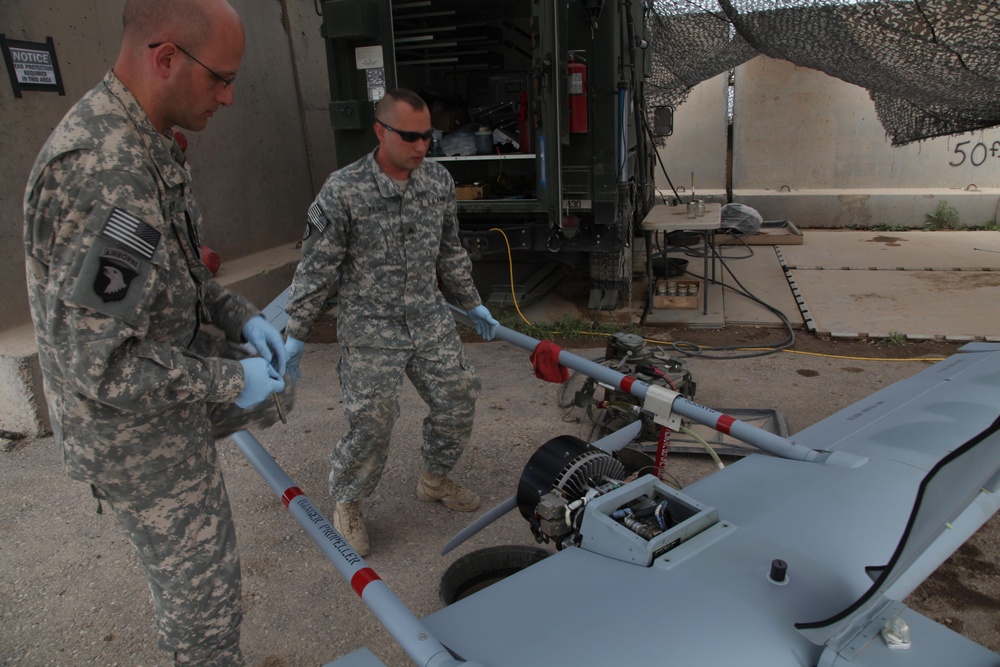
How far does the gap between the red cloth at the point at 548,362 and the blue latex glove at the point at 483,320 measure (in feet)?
1.27

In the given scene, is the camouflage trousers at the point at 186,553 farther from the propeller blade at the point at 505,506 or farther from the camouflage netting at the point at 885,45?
the camouflage netting at the point at 885,45

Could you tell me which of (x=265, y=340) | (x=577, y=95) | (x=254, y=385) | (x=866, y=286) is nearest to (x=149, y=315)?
(x=254, y=385)

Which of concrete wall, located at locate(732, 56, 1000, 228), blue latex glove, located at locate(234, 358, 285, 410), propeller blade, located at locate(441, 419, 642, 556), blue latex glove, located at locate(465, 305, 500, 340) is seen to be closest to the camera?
blue latex glove, located at locate(234, 358, 285, 410)

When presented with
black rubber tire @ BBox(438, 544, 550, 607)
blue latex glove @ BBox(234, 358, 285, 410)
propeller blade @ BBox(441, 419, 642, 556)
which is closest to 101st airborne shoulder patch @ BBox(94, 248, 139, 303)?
blue latex glove @ BBox(234, 358, 285, 410)

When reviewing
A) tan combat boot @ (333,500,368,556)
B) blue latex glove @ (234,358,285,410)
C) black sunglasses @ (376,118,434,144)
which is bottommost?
tan combat boot @ (333,500,368,556)

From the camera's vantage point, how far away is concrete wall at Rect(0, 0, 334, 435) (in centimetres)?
411

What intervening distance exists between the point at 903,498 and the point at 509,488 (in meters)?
A: 1.91

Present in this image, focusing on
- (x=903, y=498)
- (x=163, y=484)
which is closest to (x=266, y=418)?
(x=163, y=484)

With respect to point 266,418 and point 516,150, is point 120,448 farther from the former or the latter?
point 516,150

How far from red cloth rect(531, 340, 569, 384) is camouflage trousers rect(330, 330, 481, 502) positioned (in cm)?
35

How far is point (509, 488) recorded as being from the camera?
3271 millimetres

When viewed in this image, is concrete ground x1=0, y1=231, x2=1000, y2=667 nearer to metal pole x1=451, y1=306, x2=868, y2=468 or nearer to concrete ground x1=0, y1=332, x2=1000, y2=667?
concrete ground x1=0, y1=332, x2=1000, y2=667

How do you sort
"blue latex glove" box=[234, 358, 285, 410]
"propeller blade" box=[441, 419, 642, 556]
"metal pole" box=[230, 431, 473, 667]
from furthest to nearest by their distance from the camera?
"propeller blade" box=[441, 419, 642, 556], "blue latex glove" box=[234, 358, 285, 410], "metal pole" box=[230, 431, 473, 667]

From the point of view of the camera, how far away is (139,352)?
139cm
